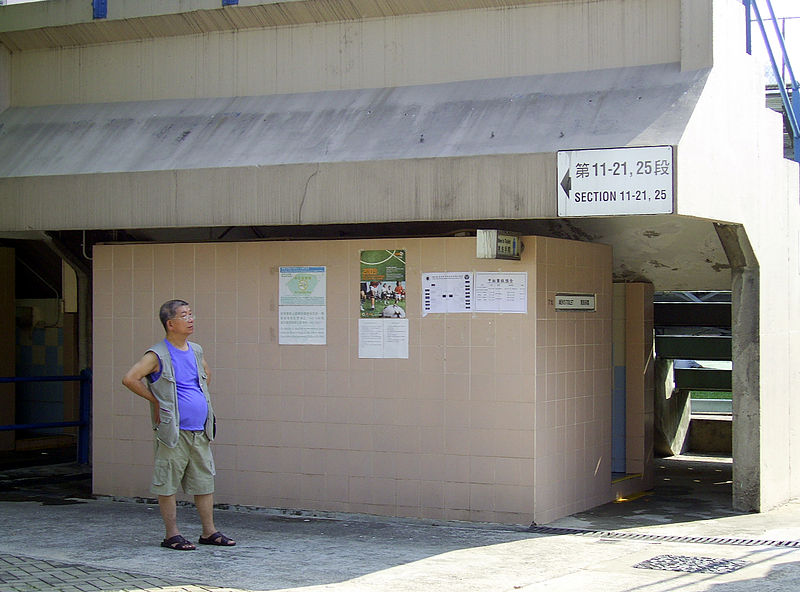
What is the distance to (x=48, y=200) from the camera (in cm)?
944

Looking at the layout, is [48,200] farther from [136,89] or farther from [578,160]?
[578,160]

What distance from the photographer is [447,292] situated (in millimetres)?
8695

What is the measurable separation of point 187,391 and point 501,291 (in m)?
2.48

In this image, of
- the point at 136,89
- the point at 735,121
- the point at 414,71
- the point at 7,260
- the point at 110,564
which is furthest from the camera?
the point at 7,260

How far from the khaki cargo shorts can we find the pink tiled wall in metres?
1.65

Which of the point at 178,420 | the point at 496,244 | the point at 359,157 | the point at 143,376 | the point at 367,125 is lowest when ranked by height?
the point at 178,420

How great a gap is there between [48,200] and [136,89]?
152cm

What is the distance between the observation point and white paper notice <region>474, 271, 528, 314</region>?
8.51 metres

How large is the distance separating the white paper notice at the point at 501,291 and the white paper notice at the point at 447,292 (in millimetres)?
77

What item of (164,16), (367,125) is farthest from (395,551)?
(164,16)

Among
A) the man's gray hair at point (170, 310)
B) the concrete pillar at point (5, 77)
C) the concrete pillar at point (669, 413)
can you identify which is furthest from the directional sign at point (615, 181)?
the concrete pillar at point (669, 413)

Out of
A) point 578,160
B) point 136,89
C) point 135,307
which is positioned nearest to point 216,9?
point 136,89

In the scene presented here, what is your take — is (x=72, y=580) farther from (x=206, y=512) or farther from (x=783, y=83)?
(x=783, y=83)

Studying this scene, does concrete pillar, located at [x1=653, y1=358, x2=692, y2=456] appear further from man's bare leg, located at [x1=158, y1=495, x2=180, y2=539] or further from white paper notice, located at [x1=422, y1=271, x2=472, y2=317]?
man's bare leg, located at [x1=158, y1=495, x2=180, y2=539]
